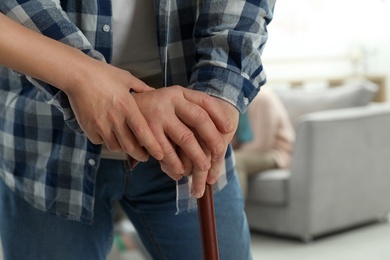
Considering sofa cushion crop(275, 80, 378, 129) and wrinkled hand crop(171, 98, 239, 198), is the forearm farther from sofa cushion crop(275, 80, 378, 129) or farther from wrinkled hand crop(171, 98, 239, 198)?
sofa cushion crop(275, 80, 378, 129)

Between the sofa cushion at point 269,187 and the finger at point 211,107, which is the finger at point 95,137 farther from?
the sofa cushion at point 269,187

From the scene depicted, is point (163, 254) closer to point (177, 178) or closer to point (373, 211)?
point (177, 178)

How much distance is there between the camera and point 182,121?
38.0 inches

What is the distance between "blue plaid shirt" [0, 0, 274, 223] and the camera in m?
1.01

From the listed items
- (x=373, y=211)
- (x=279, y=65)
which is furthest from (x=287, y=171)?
(x=279, y=65)

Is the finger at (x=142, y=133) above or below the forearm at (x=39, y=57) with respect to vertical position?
below

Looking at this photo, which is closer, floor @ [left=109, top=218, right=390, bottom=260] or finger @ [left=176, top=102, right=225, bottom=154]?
finger @ [left=176, top=102, right=225, bottom=154]

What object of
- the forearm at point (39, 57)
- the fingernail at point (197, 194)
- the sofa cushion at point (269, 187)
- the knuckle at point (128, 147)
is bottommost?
the sofa cushion at point (269, 187)

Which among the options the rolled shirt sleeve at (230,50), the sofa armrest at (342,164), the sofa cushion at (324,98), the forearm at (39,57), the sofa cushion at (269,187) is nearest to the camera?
the forearm at (39,57)

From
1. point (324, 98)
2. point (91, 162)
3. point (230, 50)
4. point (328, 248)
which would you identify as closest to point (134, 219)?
point (91, 162)

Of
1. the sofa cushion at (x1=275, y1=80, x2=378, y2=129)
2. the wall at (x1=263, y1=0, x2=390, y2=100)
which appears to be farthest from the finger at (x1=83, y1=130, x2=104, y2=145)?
the wall at (x1=263, y1=0, x2=390, y2=100)

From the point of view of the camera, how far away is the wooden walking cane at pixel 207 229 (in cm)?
101

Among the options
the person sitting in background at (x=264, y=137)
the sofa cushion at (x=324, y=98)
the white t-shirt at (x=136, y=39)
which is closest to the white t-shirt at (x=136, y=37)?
the white t-shirt at (x=136, y=39)

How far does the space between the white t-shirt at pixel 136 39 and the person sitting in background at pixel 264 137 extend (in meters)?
2.92
